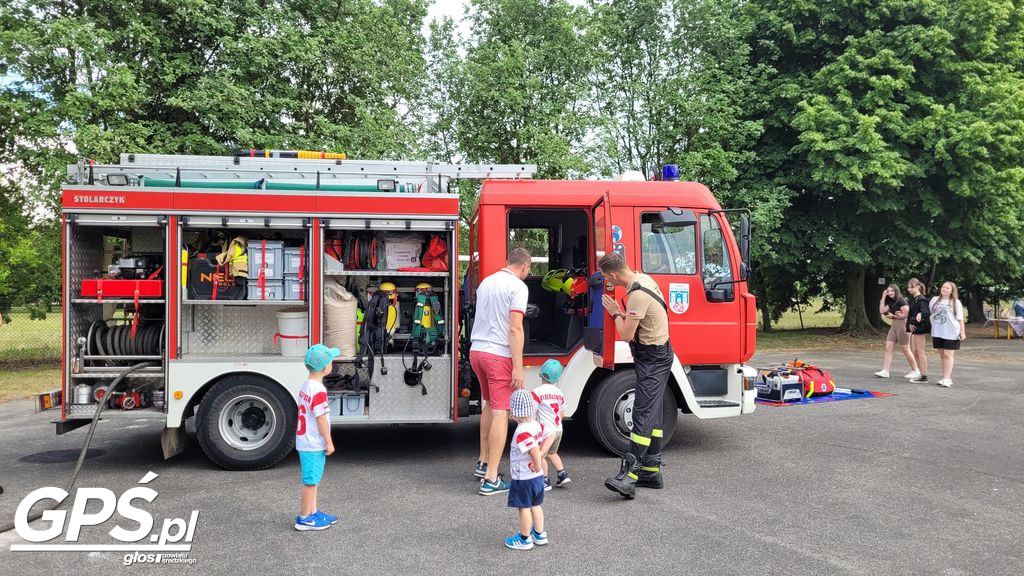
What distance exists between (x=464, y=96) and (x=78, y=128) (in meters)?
8.89

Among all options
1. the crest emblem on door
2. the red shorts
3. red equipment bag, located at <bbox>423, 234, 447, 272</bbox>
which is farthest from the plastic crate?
the crest emblem on door

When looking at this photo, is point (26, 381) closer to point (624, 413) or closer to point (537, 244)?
point (537, 244)

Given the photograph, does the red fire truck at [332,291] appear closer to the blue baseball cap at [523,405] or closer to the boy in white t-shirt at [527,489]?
the blue baseball cap at [523,405]

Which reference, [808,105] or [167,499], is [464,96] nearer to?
[808,105]

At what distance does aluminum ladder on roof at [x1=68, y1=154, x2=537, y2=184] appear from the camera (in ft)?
20.3

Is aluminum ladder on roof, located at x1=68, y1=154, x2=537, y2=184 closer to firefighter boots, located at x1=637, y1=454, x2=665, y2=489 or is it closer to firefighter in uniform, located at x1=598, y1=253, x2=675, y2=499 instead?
firefighter in uniform, located at x1=598, y1=253, x2=675, y2=499

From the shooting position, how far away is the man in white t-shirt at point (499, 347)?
5.44 meters

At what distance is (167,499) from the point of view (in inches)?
209

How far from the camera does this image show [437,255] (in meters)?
6.37

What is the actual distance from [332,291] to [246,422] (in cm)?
142

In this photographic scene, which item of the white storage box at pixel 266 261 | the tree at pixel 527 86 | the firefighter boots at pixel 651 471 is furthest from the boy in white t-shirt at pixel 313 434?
the tree at pixel 527 86

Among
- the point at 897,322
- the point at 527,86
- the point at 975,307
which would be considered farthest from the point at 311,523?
the point at 975,307

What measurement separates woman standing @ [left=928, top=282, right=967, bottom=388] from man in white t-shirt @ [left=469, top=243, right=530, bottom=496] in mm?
9215

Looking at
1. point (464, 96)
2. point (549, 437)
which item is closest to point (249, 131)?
point (464, 96)
